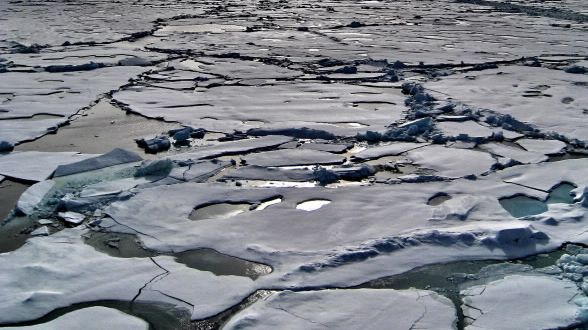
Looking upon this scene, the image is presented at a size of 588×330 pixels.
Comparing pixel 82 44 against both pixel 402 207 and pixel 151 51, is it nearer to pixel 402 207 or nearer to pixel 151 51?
pixel 151 51

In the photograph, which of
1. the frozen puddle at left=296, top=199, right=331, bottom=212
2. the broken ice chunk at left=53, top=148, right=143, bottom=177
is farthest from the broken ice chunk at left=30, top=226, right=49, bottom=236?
the frozen puddle at left=296, top=199, right=331, bottom=212

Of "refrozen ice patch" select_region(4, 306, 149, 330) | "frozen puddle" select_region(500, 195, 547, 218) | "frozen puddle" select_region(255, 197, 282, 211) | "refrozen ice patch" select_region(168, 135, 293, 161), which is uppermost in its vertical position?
"refrozen ice patch" select_region(168, 135, 293, 161)

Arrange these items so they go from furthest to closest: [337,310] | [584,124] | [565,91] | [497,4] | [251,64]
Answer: [497,4] < [251,64] < [565,91] < [584,124] < [337,310]

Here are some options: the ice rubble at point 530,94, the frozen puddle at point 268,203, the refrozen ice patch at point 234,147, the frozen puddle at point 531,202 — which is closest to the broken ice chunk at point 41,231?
the frozen puddle at point 268,203

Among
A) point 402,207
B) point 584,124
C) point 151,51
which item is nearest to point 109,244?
point 402,207

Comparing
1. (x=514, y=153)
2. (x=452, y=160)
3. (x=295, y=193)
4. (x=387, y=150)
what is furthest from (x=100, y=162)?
(x=514, y=153)

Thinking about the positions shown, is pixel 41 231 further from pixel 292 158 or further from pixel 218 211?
pixel 292 158

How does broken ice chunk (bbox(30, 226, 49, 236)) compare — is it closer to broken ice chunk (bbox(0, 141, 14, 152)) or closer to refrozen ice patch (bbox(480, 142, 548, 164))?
broken ice chunk (bbox(0, 141, 14, 152))
